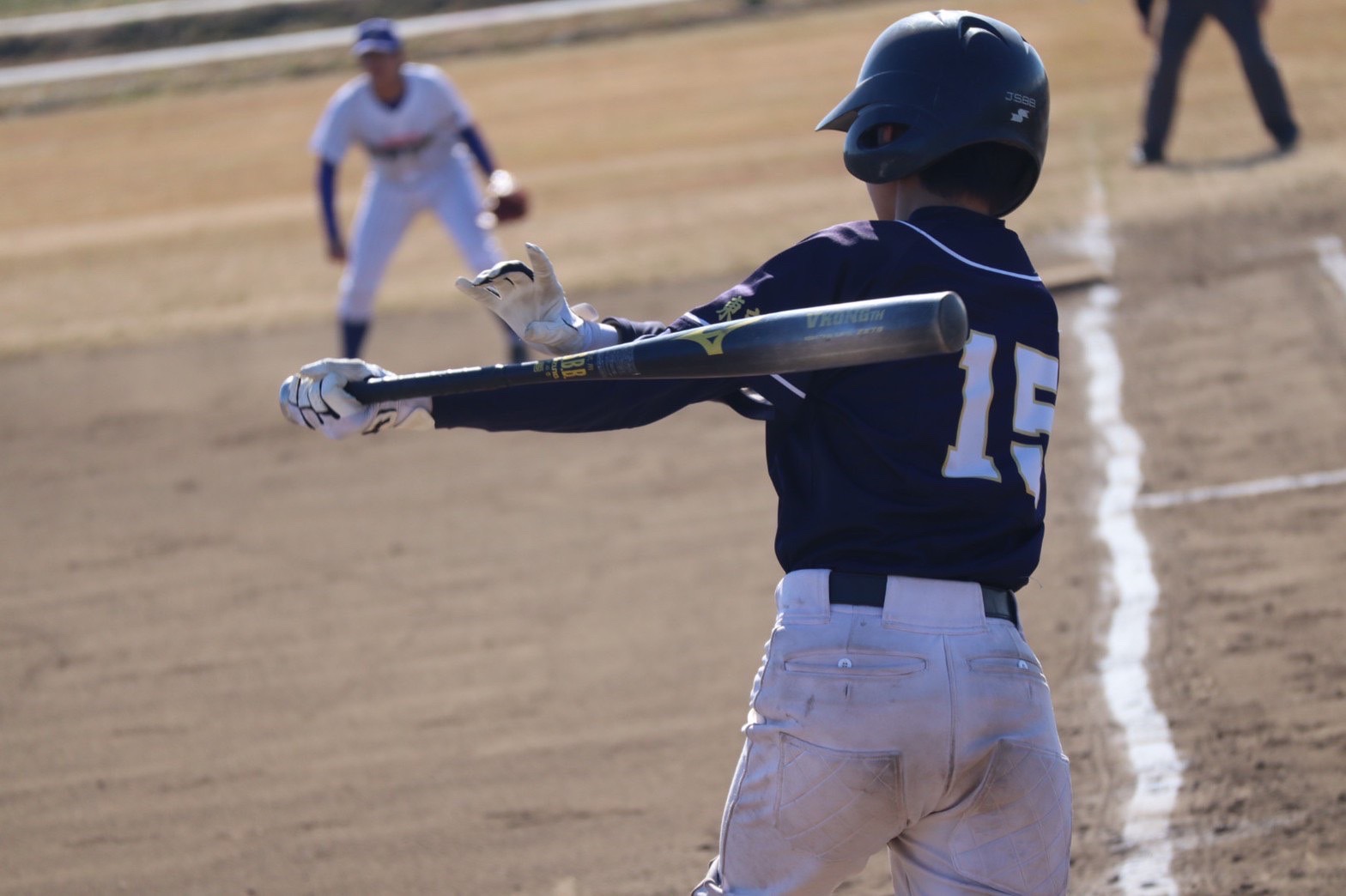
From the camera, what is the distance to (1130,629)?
5219 mm

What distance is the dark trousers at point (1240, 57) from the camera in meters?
10.5

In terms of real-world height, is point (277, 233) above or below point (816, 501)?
below

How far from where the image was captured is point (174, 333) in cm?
1034

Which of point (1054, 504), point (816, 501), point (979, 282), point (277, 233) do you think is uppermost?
point (979, 282)

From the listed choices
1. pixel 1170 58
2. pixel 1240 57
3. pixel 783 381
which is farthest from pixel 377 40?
pixel 783 381

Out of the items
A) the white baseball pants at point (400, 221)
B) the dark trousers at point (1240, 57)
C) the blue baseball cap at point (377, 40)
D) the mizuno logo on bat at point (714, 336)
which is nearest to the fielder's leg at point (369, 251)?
the white baseball pants at point (400, 221)

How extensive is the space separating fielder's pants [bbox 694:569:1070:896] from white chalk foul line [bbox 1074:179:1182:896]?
1637 mm

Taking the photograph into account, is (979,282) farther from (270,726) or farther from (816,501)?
(270,726)

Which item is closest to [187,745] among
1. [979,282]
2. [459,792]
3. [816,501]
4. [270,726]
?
[270,726]

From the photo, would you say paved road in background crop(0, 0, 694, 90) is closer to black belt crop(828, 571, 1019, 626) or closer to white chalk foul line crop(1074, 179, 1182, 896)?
white chalk foul line crop(1074, 179, 1182, 896)

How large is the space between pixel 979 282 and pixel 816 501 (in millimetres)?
473

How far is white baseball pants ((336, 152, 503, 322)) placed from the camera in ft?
29.5

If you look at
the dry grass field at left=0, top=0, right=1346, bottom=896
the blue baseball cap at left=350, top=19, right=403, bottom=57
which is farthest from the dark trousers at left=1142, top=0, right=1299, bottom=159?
the blue baseball cap at left=350, top=19, right=403, bottom=57

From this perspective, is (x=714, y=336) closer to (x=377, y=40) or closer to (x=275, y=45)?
(x=377, y=40)
